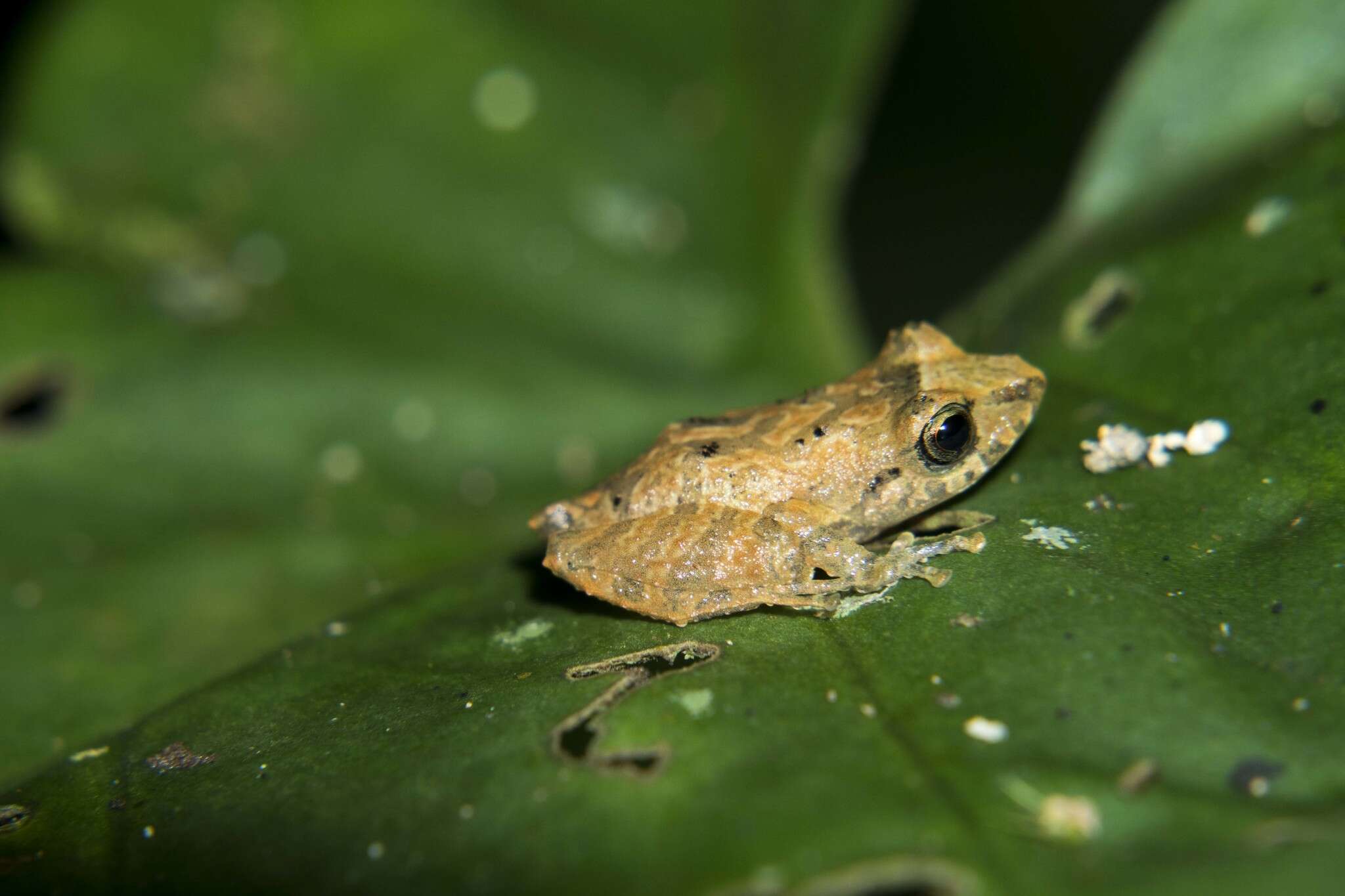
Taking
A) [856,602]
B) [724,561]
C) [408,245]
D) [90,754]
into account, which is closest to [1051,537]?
[856,602]

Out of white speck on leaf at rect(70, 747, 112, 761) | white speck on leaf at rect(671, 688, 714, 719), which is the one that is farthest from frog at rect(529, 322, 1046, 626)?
white speck on leaf at rect(70, 747, 112, 761)

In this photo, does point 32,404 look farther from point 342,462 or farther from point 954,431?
point 954,431

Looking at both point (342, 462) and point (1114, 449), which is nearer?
point (1114, 449)

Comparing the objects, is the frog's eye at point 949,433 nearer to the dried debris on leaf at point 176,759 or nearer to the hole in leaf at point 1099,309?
the hole in leaf at point 1099,309

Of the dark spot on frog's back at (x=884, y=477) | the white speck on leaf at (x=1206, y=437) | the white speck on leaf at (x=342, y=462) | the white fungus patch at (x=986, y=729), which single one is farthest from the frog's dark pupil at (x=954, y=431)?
the white speck on leaf at (x=342, y=462)

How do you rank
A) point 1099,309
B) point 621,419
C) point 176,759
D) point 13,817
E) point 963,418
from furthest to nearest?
point 621,419
point 1099,309
point 963,418
point 176,759
point 13,817

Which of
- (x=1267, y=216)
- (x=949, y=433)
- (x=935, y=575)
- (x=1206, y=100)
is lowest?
(x=935, y=575)
